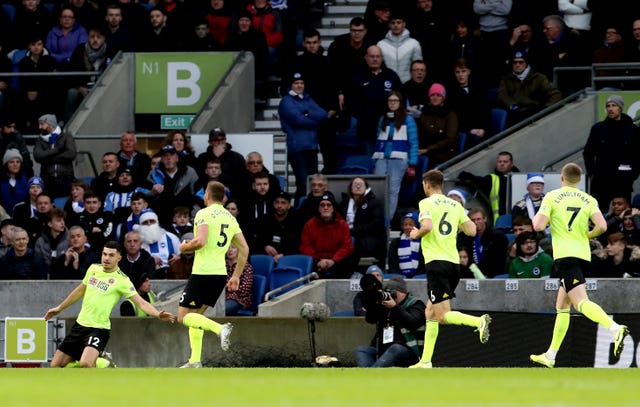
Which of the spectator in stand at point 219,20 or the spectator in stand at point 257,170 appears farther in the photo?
the spectator in stand at point 219,20

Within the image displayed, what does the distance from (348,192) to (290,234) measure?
1.01 meters

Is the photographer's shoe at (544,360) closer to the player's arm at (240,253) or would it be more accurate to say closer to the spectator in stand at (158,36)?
the player's arm at (240,253)

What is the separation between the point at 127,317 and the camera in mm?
19156

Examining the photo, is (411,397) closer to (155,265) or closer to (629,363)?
(629,363)

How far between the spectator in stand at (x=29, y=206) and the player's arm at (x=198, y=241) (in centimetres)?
620

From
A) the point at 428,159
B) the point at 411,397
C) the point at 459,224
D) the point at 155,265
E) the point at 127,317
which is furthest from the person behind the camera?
the point at 428,159

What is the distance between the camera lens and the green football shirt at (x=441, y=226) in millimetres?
16531

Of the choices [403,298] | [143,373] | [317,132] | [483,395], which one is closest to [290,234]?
[317,132]

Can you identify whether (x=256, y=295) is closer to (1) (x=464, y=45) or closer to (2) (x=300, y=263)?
(2) (x=300, y=263)

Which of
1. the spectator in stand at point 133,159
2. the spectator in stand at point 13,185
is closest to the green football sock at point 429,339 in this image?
the spectator in stand at point 133,159

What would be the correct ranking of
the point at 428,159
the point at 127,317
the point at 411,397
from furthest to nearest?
1. the point at 428,159
2. the point at 127,317
3. the point at 411,397

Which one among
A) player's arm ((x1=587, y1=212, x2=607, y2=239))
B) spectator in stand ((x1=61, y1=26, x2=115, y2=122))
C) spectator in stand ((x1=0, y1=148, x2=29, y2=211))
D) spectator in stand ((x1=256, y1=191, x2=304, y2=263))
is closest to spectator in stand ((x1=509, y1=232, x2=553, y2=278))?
spectator in stand ((x1=256, y1=191, x2=304, y2=263))

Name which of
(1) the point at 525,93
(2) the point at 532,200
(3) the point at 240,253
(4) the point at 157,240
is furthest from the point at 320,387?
(1) the point at 525,93

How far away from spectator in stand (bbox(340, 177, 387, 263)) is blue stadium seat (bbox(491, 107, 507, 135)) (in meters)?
3.21
